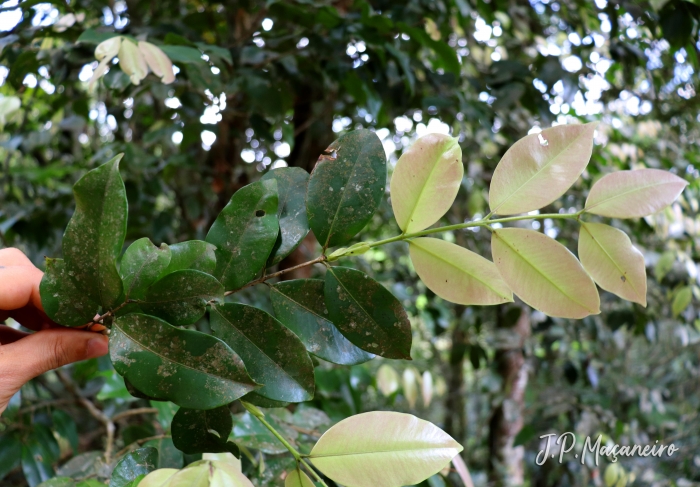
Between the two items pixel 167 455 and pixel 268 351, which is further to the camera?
pixel 167 455

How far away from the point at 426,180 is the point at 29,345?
251 millimetres

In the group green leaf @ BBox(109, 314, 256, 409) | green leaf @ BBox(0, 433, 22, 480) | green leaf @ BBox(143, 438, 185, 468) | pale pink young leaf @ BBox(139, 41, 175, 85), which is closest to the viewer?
green leaf @ BBox(109, 314, 256, 409)

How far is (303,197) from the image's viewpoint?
1.17 feet

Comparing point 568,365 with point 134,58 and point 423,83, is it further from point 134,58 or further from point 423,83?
point 134,58

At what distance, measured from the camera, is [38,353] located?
0.32 meters

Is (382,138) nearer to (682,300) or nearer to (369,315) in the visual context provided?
(682,300)

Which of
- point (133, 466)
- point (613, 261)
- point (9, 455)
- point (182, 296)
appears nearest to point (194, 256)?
point (182, 296)

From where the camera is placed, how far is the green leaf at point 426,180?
12.1 inches

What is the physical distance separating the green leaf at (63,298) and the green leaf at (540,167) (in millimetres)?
232

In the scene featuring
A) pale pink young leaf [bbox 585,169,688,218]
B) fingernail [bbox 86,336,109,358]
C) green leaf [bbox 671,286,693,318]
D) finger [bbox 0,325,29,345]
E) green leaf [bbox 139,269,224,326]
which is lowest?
green leaf [bbox 671,286,693,318]

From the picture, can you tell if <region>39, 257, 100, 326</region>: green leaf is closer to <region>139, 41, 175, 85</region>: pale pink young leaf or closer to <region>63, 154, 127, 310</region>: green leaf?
<region>63, 154, 127, 310</region>: green leaf

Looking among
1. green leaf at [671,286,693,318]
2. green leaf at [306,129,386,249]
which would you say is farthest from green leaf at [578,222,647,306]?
green leaf at [671,286,693,318]

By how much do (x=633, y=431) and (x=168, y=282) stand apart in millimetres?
1537

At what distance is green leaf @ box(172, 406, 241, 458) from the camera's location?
0.32 meters
